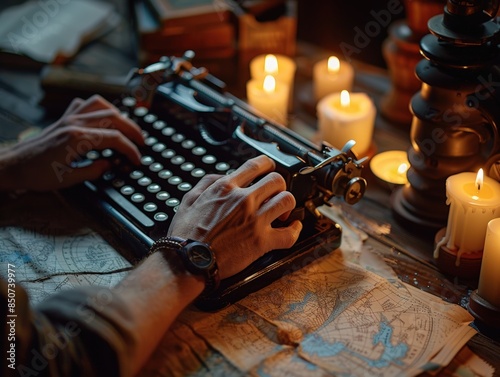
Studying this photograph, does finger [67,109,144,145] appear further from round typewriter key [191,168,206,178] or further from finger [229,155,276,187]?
finger [229,155,276,187]

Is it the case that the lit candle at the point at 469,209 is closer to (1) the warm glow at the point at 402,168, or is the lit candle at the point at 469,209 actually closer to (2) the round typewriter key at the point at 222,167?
(1) the warm glow at the point at 402,168

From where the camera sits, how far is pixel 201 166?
5.16 feet

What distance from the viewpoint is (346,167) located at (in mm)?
1361

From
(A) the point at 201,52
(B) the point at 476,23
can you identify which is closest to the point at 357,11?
(A) the point at 201,52

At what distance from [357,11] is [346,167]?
65.0 inches

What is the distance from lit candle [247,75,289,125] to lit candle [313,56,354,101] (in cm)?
13

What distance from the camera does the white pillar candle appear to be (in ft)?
4.05

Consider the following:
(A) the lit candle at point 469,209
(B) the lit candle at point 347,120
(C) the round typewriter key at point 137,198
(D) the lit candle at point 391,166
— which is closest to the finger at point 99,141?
(C) the round typewriter key at point 137,198

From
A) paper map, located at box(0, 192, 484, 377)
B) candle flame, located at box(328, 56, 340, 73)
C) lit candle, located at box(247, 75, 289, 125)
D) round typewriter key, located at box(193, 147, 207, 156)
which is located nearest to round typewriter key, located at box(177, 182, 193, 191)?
round typewriter key, located at box(193, 147, 207, 156)

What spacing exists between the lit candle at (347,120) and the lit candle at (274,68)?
0.19 m

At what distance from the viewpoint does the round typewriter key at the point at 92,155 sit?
1.63 m

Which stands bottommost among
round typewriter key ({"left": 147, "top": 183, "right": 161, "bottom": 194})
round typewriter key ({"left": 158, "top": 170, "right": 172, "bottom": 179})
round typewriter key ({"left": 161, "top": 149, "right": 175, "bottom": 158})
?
round typewriter key ({"left": 147, "top": 183, "right": 161, "bottom": 194})

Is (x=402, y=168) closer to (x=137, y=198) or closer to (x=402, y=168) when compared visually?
(x=402, y=168)

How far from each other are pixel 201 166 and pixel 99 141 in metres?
0.25
